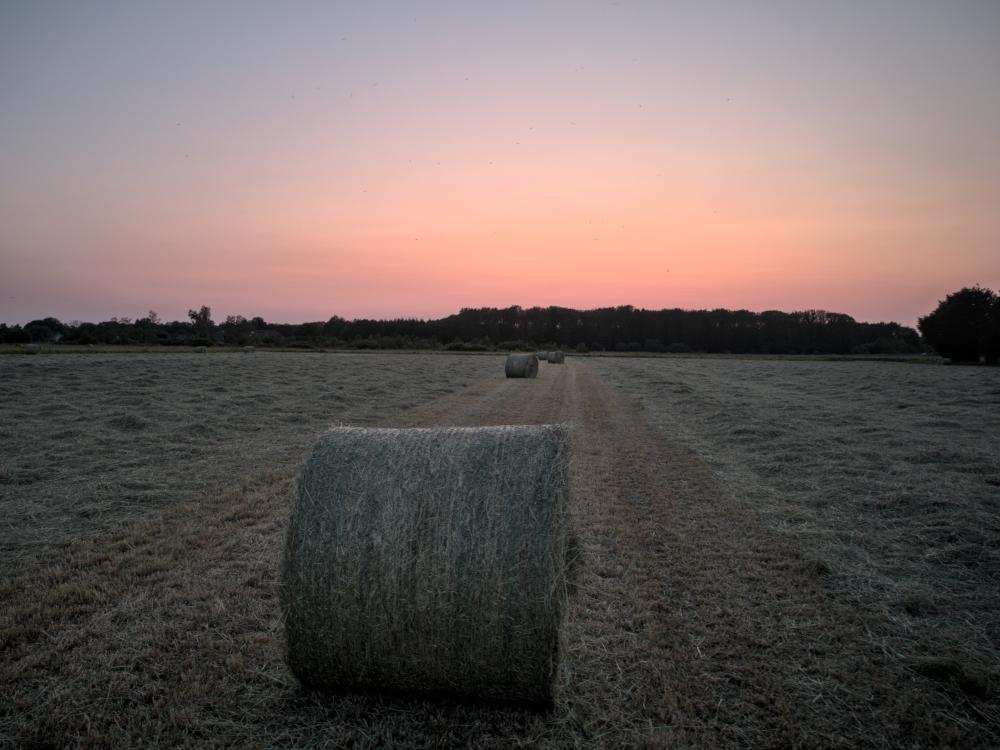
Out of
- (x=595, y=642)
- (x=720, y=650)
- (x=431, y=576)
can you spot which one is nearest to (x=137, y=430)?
(x=431, y=576)

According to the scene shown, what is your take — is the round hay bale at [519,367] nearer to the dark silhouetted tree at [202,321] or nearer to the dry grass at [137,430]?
the dry grass at [137,430]

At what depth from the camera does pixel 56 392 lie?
59.7 ft

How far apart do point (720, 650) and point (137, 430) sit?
13.0 m

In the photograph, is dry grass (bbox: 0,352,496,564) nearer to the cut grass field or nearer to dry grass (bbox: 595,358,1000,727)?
the cut grass field

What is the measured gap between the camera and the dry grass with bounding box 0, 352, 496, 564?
7.77 m

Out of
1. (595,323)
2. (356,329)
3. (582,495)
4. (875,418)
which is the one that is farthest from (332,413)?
(595,323)

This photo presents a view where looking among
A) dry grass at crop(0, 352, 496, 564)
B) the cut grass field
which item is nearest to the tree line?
dry grass at crop(0, 352, 496, 564)

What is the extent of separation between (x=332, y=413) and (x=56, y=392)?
9.24 meters

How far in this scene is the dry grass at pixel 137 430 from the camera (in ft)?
25.5

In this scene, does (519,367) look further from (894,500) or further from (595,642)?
(595,642)

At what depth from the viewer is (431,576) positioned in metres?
3.73

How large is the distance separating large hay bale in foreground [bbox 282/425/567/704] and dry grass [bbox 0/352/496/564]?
4405 mm

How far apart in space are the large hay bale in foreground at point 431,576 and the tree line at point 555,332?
64.7 meters

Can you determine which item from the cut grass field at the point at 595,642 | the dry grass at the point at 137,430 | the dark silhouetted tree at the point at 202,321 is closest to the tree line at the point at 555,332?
the dark silhouetted tree at the point at 202,321
